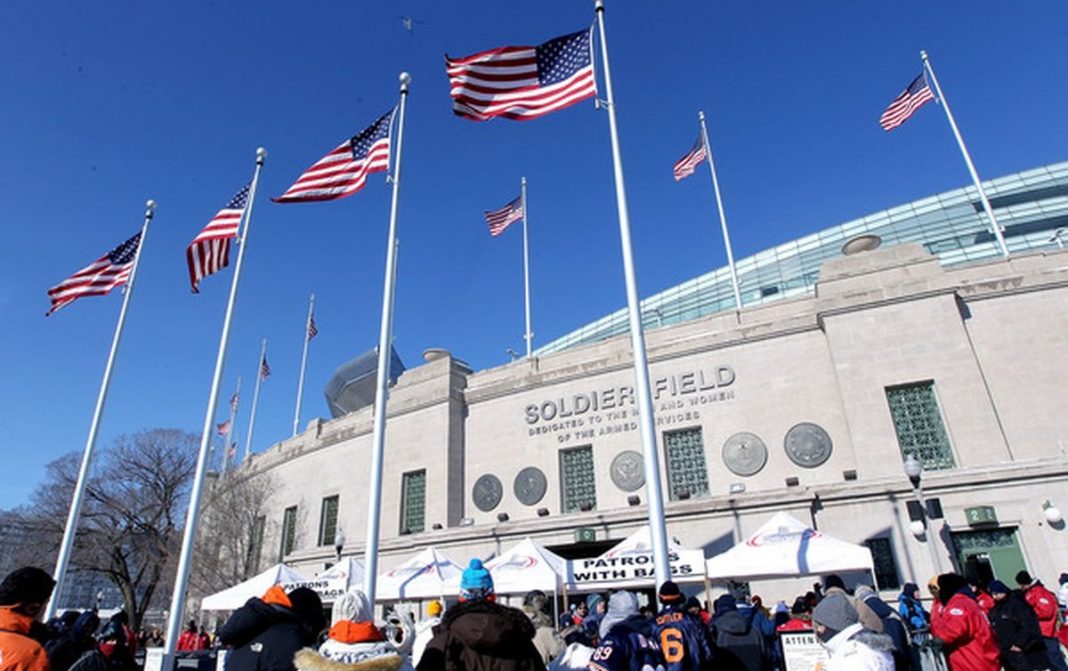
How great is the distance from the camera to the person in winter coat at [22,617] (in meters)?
3.02

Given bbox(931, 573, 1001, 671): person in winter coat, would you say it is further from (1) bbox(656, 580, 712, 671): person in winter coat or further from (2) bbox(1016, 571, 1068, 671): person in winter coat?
(2) bbox(1016, 571, 1068, 671): person in winter coat

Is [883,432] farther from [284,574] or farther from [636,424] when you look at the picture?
[284,574]

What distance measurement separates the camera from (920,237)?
4903 cm

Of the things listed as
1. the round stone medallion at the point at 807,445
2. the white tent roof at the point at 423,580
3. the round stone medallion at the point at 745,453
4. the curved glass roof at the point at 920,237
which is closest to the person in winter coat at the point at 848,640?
the white tent roof at the point at 423,580

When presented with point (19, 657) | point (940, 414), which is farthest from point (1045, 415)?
point (19, 657)

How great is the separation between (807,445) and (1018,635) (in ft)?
36.0

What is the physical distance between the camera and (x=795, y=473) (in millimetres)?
17922

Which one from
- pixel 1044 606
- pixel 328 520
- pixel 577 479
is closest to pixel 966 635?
pixel 1044 606

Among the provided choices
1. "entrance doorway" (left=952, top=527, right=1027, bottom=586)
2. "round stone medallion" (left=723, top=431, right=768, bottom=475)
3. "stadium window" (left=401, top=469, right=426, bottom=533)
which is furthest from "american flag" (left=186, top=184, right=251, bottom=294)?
"entrance doorway" (left=952, top=527, right=1027, bottom=586)

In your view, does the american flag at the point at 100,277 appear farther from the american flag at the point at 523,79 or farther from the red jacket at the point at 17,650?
the red jacket at the point at 17,650

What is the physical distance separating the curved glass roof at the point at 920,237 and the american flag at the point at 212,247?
32659 mm

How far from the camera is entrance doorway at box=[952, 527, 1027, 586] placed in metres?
14.4

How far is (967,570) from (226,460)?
1395 inches

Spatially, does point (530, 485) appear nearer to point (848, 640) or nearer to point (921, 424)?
point (921, 424)
